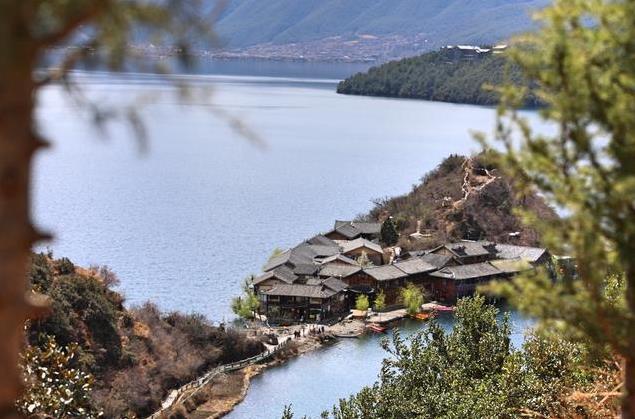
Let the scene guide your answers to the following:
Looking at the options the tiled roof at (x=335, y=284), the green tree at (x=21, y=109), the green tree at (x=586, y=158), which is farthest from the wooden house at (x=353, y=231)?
the green tree at (x=21, y=109)

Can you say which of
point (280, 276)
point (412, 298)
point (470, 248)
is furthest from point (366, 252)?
point (280, 276)

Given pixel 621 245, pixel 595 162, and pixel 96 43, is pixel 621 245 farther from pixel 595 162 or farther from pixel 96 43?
pixel 96 43

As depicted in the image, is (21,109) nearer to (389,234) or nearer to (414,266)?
(414,266)

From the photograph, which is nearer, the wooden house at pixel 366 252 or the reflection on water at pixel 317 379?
the reflection on water at pixel 317 379

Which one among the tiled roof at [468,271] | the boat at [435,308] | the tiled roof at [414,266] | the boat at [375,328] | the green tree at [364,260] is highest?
the tiled roof at [414,266]

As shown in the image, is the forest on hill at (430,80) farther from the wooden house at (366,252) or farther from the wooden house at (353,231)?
the wooden house at (366,252)

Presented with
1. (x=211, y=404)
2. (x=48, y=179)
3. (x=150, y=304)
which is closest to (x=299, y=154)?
(x=48, y=179)
